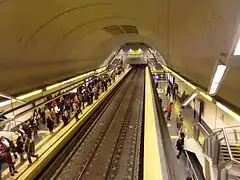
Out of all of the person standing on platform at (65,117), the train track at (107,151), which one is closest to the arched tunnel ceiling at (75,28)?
the person standing on platform at (65,117)

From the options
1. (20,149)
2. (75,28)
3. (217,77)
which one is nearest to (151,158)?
(217,77)

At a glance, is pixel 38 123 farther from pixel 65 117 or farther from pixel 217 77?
pixel 217 77

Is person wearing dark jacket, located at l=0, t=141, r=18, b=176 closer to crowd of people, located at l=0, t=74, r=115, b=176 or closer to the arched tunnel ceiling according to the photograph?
crowd of people, located at l=0, t=74, r=115, b=176

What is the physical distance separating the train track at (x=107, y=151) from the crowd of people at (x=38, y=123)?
1037 millimetres

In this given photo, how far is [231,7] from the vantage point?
4465mm

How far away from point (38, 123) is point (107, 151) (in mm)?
Result: 2927

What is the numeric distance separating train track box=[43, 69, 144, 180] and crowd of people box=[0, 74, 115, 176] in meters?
1.04

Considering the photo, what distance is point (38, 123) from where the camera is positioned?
11234 millimetres

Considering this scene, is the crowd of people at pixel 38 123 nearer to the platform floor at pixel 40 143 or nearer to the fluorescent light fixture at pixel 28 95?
the platform floor at pixel 40 143

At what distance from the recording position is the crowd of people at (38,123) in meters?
7.36

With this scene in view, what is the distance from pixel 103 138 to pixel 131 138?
44.1 inches

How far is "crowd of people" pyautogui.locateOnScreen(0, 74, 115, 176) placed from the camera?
7357 millimetres

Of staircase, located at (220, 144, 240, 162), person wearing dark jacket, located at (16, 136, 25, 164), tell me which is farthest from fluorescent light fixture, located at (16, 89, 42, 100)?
staircase, located at (220, 144, 240, 162)

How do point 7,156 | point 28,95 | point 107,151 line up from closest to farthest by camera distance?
1. point 7,156
2. point 107,151
3. point 28,95
